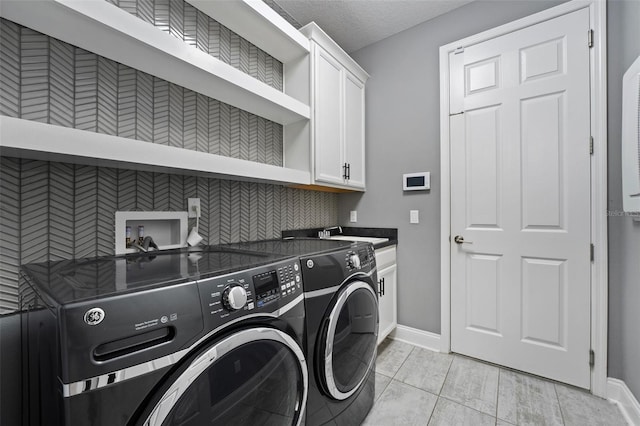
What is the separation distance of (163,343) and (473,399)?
1.79 meters

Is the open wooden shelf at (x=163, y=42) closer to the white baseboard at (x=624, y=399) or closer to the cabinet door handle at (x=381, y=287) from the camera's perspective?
the cabinet door handle at (x=381, y=287)

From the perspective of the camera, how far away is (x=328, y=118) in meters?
2.10

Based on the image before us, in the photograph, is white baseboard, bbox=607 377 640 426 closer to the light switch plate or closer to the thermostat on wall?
the light switch plate

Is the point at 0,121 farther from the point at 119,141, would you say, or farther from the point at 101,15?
the point at 101,15

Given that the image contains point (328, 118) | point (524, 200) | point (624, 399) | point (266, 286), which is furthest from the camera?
point (328, 118)

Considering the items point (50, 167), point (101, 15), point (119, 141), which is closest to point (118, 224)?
point (50, 167)

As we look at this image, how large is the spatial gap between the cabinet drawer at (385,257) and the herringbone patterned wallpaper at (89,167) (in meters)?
1.03

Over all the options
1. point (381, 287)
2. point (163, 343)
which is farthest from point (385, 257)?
point (163, 343)

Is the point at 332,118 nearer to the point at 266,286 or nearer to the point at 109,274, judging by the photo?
Result: the point at 266,286

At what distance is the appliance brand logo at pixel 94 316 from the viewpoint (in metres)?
0.54

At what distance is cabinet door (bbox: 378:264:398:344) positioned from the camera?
211 centimetres

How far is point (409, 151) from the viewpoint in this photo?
7.72 ft

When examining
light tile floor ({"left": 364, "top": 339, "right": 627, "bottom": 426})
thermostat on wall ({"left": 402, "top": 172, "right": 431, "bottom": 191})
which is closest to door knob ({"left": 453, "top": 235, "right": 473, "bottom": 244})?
thermostat on wall ({"left": 402, "top": 172, "right": 431, "bottom": 191})

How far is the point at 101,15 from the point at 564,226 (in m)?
2.58
